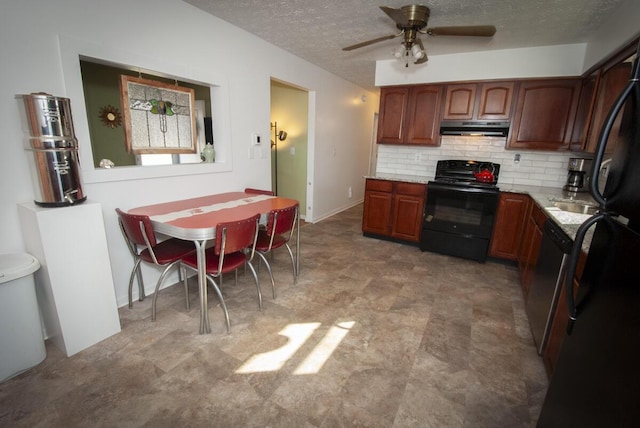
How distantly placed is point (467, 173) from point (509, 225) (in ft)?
2.60

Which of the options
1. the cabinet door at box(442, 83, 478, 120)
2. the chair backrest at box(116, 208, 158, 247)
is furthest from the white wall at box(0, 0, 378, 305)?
the cabinet door at box(442, 83, 478, 120)

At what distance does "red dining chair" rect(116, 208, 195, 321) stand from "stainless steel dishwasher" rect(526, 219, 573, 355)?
242 centimetres

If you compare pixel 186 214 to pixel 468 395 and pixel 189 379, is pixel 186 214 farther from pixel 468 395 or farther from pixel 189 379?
pixel 468 395

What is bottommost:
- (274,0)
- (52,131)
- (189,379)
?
(189,379)

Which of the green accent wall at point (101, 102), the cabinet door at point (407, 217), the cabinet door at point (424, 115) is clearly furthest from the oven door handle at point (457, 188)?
the green accent wall at point (101, 102)

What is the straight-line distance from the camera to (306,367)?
174 centimetres

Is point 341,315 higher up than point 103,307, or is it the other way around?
point 103,307

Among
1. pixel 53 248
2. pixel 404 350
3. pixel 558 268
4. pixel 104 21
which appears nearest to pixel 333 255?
pixel 404 350

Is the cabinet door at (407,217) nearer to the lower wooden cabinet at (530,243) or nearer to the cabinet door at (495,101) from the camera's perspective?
the lower wooden cabinet at (530,243)

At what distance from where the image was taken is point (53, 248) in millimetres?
1634

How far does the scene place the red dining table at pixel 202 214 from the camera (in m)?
1.83

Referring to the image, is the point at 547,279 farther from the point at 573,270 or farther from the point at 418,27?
the point at 418,27

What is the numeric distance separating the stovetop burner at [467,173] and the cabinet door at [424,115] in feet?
1.09

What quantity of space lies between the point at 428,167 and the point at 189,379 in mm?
3720
